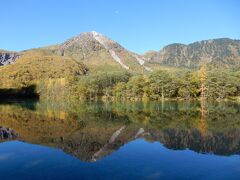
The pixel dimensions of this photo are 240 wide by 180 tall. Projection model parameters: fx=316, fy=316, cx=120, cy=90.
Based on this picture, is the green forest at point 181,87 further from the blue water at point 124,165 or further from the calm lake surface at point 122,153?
the blue water at point 124,165

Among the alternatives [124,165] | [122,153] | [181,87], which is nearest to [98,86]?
[181,87]

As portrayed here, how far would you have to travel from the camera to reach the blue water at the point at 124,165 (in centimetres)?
2228

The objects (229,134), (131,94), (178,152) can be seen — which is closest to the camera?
(178,152)

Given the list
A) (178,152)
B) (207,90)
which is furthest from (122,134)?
(207,90)

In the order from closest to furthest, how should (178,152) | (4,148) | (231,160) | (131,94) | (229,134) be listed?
(231,160) → (178,152) → (4,148) → (229,134) → (131,94)

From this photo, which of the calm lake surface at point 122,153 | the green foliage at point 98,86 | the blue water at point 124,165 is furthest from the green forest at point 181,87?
the blue water at point 124,165

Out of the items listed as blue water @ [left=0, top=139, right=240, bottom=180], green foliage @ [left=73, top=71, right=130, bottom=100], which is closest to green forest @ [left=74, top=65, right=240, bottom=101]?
green foliage @ [left=73, top=71, right=130, bottom=100]

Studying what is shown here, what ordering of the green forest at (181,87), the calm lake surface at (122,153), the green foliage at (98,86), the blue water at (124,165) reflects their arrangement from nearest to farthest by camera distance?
the blue water at (124,165), the calm lake surface at (122,153), the green forest at (181,87), the green foliage at (98,86)

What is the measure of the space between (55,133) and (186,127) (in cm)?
1827

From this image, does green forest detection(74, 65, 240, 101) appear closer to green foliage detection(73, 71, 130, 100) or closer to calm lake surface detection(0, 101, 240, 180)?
green foliage detection(73, 71, 130, 100)

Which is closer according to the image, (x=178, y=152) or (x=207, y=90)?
(x=178, y=152)

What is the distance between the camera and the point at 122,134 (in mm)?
40750

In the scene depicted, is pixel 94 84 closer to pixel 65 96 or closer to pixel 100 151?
pixel 65 96

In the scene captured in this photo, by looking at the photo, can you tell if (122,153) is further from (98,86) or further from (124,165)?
(98,86)
